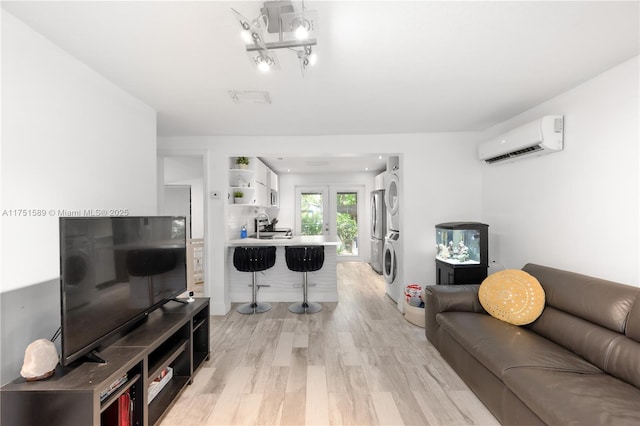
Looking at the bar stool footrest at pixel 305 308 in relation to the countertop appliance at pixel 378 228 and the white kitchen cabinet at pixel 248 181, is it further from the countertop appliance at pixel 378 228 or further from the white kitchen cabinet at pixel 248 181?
the countertop appliance at pixel 378 228

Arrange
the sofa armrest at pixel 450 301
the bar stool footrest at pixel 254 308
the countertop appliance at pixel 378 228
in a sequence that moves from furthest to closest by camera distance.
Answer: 1. the countertop appliance at pixel 378 228
2. the bar stool footrest at pixel 254 308
3. the sofa armrest at pixel 450 301

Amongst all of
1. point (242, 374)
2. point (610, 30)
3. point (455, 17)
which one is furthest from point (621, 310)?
point (242, 374)

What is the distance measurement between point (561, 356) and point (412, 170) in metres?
2.51

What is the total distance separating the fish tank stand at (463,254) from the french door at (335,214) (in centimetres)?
400

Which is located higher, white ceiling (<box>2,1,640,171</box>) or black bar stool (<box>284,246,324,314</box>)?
white ceiling (<box>2,1,640,171</box>)

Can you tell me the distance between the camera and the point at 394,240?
13.7 ft

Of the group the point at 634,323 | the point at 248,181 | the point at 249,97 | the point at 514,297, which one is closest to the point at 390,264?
the point at 514,297

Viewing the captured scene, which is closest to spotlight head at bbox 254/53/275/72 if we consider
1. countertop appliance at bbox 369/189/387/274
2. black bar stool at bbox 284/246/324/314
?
black bar stool at bbox 284/246/324/314

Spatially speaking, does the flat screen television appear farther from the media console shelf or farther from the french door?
the french door

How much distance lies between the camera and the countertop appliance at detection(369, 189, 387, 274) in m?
5.70

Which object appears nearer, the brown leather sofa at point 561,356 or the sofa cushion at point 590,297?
the brown leather sofa at point 561,356

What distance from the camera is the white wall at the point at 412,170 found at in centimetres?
376

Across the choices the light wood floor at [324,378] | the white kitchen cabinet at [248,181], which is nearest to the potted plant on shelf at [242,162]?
the white kitchen cabinet at [248,181]

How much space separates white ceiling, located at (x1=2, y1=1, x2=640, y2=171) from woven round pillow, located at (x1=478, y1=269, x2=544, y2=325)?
166 cm
